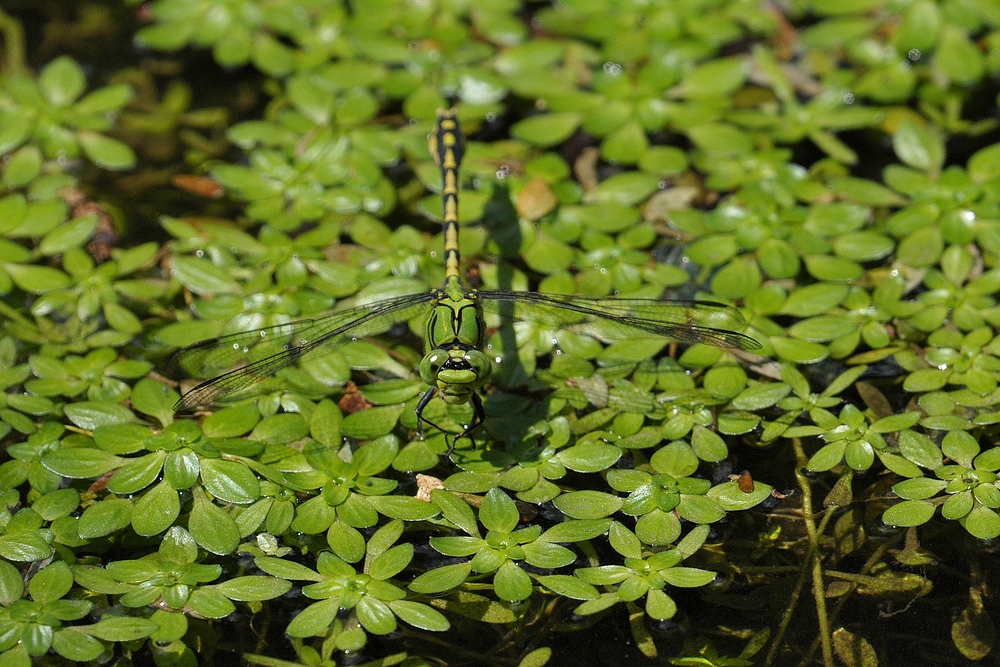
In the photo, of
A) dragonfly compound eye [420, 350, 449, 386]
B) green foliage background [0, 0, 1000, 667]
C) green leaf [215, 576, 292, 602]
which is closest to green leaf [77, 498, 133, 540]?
green foliage background [0, 0, 1000, 667]

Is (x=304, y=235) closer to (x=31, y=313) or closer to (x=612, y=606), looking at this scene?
(x=31, y=313)

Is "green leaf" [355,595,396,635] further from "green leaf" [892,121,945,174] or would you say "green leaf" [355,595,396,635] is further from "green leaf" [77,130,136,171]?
"green leaf" [892,121,945,174]

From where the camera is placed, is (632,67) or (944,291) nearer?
(944,291)

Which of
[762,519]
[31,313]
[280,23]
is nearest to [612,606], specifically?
[762,519]

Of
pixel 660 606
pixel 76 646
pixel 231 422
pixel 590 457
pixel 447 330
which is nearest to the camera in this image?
pixel 76 646

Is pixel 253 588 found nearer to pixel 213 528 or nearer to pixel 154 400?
pixel 213 528

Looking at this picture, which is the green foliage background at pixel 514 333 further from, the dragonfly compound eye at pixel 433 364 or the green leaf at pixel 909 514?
the dragonfly compound eye at pixel 433 364

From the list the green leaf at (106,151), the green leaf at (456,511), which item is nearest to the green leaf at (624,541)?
the green leaf at (456,511)

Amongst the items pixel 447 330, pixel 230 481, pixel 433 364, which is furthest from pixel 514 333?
pixel 230 481
